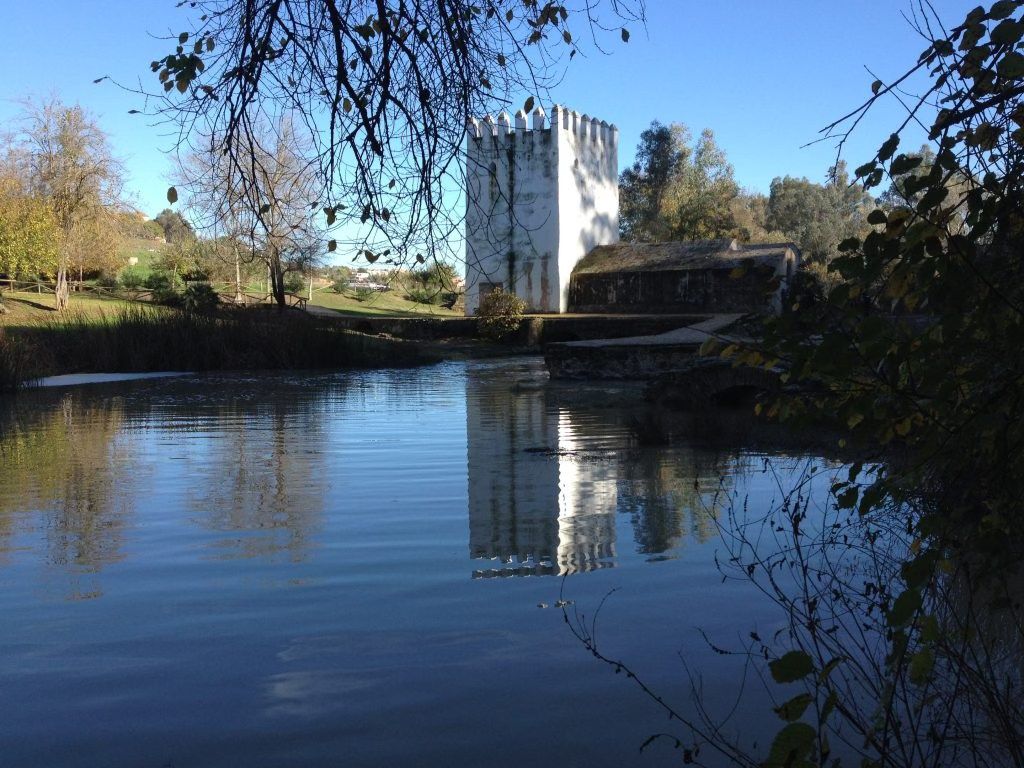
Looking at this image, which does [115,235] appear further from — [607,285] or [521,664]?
[521,664]

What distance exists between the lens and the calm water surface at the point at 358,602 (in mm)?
3043

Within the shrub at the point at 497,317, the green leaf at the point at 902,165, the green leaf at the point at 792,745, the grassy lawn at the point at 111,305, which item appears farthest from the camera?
the grassy lawn at the point at 111,305

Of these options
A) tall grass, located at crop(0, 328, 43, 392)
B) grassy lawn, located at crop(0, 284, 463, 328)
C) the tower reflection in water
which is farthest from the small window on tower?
the tower reflection in water

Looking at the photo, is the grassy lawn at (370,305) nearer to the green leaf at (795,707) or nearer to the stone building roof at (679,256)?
the stone building roof at (679,256)

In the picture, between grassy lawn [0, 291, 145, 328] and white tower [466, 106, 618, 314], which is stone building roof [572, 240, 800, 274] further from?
grassy lawn [0, 291, 145, 328]

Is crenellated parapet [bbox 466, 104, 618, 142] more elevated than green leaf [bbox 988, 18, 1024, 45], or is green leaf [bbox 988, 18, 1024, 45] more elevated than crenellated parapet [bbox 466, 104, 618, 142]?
crenellated parapet [bbox 466, 104, 618, 142]

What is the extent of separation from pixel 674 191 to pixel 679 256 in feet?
70.9

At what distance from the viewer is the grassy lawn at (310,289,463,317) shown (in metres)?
43.4

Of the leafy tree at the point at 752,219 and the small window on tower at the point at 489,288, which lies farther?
the leafy tree at the point at 752,219

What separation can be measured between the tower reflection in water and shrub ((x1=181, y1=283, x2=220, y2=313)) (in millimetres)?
23723

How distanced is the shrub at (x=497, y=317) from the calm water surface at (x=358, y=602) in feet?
65.3

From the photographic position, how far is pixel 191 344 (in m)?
20.7

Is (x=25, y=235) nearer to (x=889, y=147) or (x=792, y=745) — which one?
(x=889, y=147)

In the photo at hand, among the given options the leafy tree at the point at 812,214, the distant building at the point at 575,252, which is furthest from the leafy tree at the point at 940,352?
the leafy tree at the point at 812,214
